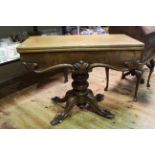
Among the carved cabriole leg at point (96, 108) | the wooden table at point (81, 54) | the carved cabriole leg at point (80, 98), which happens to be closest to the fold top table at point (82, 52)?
the wooden table at point (81, 54)

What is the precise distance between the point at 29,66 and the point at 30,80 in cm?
112

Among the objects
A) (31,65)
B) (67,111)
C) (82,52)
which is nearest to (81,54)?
(82,52)

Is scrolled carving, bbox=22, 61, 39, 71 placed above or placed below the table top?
below

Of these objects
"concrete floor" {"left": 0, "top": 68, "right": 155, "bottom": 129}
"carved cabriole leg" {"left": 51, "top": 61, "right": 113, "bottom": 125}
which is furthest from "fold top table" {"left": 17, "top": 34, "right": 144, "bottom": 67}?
"concrete floor" {"left": 0, "top": 68, "right": 155, "bottom": 129}

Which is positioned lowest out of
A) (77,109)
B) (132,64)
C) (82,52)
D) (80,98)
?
(77,109)

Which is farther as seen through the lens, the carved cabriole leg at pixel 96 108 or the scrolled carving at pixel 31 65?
the carved cabriole leg at pixel 96 108

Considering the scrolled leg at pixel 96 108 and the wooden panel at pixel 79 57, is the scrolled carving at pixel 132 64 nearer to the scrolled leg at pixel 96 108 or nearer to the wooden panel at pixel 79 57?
the wooden panel at pixel 79 57

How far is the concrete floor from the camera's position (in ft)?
5.77

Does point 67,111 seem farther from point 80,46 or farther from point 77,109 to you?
point 80,46

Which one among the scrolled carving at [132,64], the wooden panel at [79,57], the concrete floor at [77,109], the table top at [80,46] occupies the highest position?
the table top at [80,46]

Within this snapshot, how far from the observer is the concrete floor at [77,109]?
5.77 feet

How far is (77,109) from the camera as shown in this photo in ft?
6.48

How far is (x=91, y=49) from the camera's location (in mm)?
1444

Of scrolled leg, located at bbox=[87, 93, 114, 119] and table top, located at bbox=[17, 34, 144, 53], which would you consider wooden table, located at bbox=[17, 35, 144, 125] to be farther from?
scrolled leg, located at bbox=[87, 93, 114, 119]
